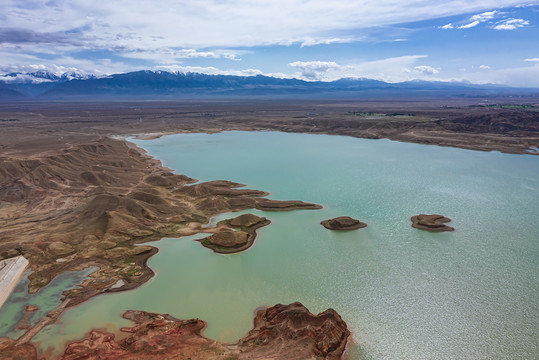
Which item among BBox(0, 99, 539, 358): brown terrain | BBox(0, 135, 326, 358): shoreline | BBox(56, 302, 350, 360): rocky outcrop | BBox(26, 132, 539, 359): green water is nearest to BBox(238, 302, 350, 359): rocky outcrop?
BBox(56, 302, 350, 360): rocky outcrop

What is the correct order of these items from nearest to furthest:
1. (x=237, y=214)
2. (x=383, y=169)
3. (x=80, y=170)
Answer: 1. (x=237, y=214)
2. (x=80, y=170)
3. (x=383, y=169)

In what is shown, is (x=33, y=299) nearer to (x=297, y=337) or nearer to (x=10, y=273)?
(x=10, y=273)

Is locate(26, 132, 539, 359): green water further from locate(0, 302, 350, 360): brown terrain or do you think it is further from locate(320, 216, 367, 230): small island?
locate(0, 302, 350, 360): brown terrain

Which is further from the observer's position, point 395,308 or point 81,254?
point 81,254

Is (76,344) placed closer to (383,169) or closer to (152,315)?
(152,315)

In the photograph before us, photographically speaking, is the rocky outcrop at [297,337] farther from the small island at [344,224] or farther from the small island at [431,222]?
the small island at [431,222]

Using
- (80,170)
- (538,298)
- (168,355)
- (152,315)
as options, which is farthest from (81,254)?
(538,298)
